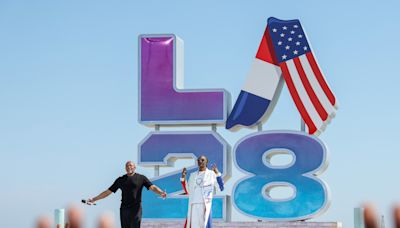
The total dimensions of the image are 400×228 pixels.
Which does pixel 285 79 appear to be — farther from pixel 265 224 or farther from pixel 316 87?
pixel 265 224

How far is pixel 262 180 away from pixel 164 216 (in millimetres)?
2602

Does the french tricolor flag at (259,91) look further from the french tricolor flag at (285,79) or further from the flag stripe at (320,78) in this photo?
the flag stripe at (320,78)

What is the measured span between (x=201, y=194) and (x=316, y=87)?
320 inches

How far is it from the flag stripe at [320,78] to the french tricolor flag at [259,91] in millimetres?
815

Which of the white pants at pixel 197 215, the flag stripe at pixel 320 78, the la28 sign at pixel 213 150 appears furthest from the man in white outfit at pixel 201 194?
the flag stripe at pixel 320 78

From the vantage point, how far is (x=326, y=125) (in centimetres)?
2333

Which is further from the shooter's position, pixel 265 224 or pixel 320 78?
pixel 320 78

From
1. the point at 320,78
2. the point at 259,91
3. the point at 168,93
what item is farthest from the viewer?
the point at 168,93

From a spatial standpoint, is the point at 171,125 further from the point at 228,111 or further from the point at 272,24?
the point at 272,24

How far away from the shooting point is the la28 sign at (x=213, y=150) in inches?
909

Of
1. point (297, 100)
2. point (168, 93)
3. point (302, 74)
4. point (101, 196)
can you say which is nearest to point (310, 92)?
point (297, 100)

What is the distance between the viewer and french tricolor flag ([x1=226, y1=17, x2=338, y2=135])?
23.4m

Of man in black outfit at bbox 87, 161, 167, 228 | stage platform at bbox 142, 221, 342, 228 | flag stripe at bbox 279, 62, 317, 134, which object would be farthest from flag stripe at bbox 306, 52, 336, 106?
man in black outfit at bbox 87, 161, 167, 228

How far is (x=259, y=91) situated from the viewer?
23.9 meters
